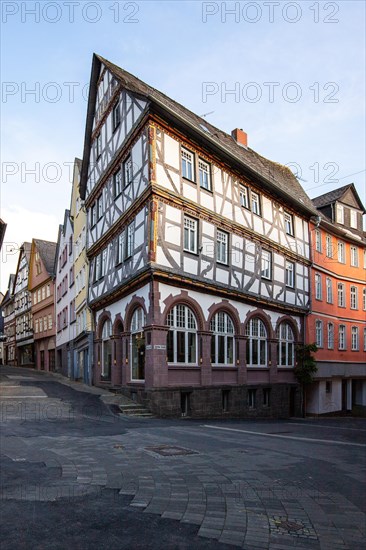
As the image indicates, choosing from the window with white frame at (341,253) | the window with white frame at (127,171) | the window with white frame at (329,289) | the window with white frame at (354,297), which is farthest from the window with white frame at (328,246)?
the window with white frame at (127,171)

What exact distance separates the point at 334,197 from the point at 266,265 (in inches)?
477

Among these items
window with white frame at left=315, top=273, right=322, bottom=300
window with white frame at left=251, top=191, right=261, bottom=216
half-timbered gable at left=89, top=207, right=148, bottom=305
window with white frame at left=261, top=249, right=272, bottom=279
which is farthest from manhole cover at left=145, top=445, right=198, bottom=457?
window with white frame at left=315, top=273, right=322, bottom=300

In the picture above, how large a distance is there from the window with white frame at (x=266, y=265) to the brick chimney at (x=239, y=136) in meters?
8.72

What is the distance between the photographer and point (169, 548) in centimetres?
452

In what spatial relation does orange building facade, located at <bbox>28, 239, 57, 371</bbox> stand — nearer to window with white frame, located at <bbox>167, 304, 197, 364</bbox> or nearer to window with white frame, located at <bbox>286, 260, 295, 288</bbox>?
window with white frame, located at <bbox>286, 260, 295, 288</bbox>

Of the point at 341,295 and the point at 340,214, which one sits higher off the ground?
the point at 340,214

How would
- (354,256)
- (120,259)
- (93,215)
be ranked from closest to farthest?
1. (120,259)
2. (93,215)
3. (354,256)

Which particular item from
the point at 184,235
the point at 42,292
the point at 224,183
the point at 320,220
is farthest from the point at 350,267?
the point at 42,292

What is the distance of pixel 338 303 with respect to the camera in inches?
1319

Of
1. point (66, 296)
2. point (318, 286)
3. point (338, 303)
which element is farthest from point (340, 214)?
point (66, 296)

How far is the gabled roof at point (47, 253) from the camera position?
46.7m

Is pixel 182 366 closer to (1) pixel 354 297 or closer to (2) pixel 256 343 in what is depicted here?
(2) pixel 256 343

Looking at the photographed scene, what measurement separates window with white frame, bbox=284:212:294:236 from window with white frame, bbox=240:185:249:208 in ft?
13.8

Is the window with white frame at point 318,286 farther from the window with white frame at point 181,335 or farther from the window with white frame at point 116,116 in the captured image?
the window with white frame at point 116,116
